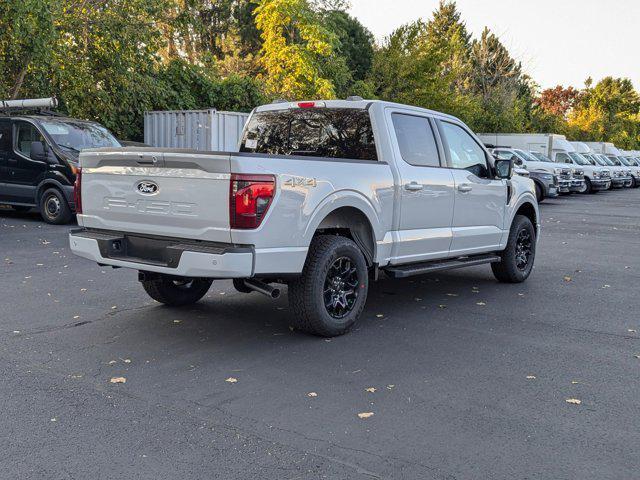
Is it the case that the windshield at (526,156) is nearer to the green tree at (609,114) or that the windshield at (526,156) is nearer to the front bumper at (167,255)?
the front bumper at (167,255)

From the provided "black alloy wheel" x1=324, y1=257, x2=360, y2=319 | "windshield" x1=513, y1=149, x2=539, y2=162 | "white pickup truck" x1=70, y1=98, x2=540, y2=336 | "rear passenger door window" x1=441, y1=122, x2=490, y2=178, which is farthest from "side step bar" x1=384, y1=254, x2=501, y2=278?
"windshield" x1=513, y1=149, x2=539, y2=162

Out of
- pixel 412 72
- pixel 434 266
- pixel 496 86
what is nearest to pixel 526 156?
pixel 412 72

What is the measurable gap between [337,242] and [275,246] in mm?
751

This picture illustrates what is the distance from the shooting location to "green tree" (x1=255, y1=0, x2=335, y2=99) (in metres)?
28.1

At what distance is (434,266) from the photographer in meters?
7.15

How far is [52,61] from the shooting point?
695 inches

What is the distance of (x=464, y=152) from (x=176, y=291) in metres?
3.41

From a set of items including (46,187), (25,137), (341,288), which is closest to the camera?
(341,288)

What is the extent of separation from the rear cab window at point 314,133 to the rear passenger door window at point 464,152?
1.22 m

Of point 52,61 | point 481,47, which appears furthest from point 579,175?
point 481,47

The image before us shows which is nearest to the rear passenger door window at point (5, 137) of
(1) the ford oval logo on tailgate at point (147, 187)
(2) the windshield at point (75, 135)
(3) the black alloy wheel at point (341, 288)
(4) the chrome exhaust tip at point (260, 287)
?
(2) the windshield at point (75, 135)

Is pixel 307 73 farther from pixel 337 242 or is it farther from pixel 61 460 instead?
pixel 61 460

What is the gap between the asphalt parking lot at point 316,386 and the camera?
3.70 m

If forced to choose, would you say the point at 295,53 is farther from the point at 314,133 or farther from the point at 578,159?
the point at 314,133
